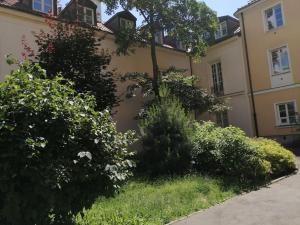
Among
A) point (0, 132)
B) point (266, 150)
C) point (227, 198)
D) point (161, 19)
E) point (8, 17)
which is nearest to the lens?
point (0, 132)

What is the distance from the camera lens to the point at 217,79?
26.0 meters

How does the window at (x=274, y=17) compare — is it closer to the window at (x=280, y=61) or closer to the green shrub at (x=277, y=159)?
the window at (x=280, y=61)

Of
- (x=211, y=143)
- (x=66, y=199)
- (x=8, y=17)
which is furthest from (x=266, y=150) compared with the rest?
(x=8, y=17)

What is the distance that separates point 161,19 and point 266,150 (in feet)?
34.1

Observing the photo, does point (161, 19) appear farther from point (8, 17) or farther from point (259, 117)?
point (259, 117)

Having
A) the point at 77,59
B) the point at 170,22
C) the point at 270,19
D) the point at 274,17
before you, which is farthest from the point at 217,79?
the point at 77,59

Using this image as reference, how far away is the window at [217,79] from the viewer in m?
25.6

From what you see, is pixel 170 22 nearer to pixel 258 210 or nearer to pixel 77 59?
pixel 77 59

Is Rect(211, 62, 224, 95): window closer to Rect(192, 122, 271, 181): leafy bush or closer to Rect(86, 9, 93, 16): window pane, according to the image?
Rect(86, 9, 93, 16): window pane

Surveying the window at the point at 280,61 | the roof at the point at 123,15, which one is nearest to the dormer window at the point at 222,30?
the window at the point at 280,61

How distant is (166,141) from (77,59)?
4.48 m

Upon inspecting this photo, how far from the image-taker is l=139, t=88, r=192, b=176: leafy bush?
11.5m

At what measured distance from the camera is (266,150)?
37.8ft

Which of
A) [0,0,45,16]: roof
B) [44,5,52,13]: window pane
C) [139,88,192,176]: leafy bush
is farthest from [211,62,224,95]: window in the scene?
[139,88,192,176]: leafy bush
